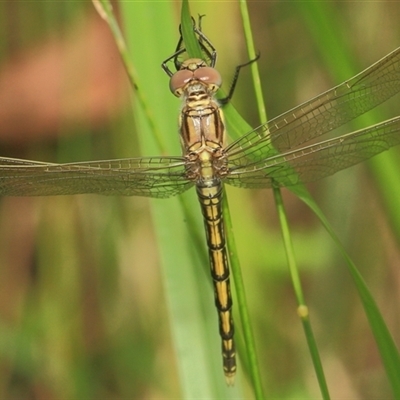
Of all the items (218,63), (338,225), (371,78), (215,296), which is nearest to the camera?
(371,78)

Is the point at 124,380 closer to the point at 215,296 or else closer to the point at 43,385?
the point at 43,385

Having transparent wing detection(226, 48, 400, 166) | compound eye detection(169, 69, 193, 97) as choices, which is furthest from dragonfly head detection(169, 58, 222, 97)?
transparent wing detection(226, 48, 400, 166)

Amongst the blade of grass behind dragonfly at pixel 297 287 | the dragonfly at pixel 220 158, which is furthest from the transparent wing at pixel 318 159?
the blade of grass behind dragonfly at pixel 297 287

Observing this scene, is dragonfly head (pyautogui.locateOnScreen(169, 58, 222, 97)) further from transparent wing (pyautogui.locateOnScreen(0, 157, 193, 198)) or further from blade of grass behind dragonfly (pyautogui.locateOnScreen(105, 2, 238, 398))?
transparent wing (pyautogui.locateOnScreen(0, 157, 193, 198))

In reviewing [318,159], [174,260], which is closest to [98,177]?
[174,260]

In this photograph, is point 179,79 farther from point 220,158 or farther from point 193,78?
point 220,158

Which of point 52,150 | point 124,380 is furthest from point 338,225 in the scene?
point 52,150

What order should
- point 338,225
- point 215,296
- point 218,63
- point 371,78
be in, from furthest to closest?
1. point 338,225
2. point 218,63
3. point 215,296
4. point 371,78
